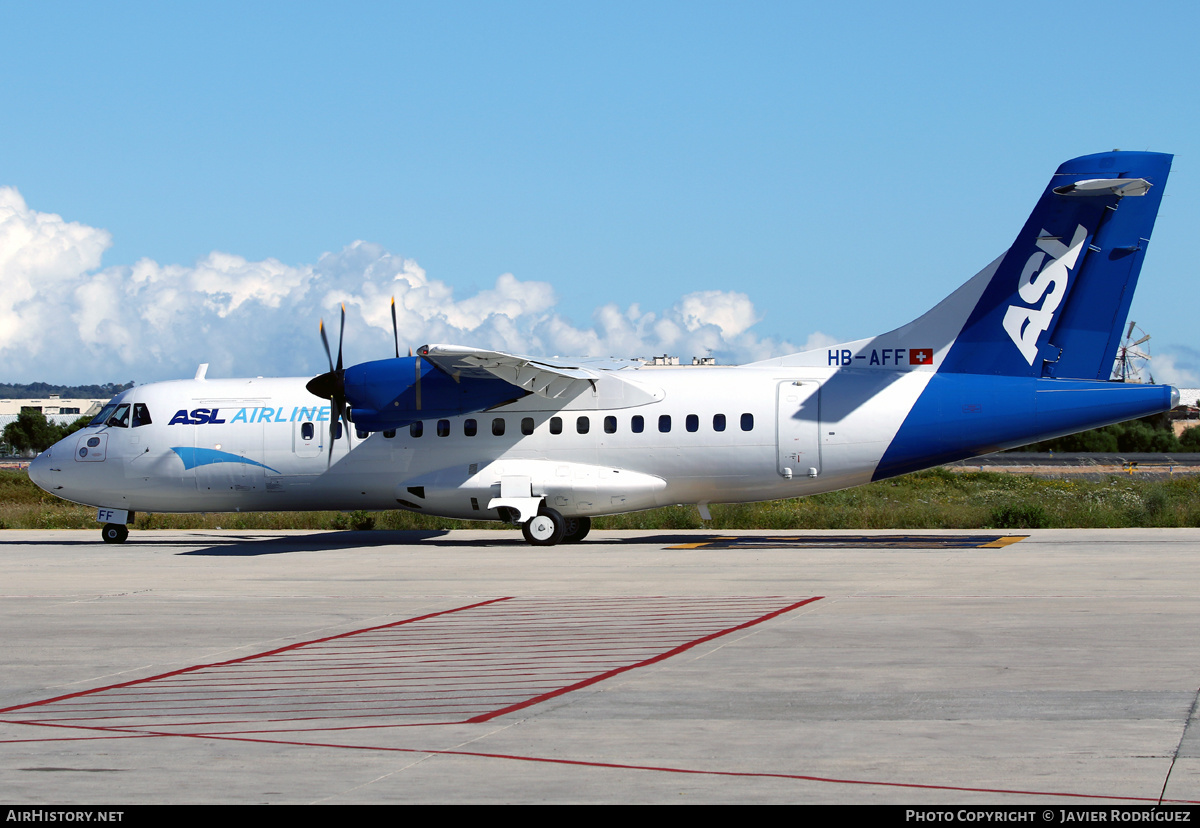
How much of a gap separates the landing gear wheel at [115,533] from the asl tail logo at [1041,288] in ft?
66.8

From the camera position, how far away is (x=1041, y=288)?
22.6 meters

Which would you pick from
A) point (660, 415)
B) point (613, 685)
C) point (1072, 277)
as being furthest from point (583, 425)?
point (613, 685)

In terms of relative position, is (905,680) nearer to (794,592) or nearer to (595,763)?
(595,763)

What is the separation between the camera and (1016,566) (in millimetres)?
18812

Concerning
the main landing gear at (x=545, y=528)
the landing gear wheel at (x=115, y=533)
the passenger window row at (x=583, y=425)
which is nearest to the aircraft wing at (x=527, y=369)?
the passenger window row at (x=583, y=425)

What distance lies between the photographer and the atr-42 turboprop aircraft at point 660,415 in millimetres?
22406

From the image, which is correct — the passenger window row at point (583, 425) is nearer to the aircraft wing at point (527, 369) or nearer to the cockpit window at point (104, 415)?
the aircraft wing at point (527, 369)

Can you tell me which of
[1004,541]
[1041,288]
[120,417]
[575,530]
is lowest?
[1004,541]

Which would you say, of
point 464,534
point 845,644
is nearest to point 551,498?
point 464,534

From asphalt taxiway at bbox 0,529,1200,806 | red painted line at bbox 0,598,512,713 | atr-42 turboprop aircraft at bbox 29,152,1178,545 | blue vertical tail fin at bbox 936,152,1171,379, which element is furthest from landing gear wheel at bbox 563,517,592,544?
red painted line at bbox 0,598,512,713

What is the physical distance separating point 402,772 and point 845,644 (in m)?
5.84

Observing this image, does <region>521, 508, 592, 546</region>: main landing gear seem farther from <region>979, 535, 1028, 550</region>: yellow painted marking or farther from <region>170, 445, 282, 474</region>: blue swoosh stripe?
<region>979, 535, 1028, 550</region>: yellow painted marking

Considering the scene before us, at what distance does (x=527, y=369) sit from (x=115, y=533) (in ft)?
37.4

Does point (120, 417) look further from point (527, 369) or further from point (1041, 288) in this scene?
point (1041, 288)
